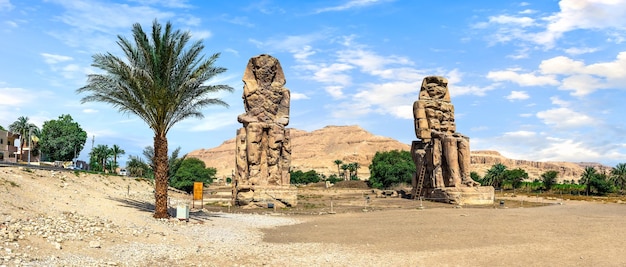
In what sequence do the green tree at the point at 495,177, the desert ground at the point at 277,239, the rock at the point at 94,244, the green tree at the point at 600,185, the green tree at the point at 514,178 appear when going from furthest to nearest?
the green tree at the point at 514,178 < the green tree at the point at 495,177 < the green tree at the point at 600,185 < the rock at the point at 94,244 < the desert ground at the point at 277,239

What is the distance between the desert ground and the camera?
360 inches

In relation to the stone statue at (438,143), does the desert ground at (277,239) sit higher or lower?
lower

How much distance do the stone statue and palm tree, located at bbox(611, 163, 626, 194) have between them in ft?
152

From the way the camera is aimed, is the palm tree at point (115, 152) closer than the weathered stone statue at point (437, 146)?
No

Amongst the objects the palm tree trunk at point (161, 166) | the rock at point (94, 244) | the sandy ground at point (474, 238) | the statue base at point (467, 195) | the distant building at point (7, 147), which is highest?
→ the distant building at point (7, 147)

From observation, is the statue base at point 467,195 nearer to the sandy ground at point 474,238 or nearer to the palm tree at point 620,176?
the sandy ground at point 474,238

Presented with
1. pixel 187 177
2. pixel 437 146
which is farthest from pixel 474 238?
pixel 187 177

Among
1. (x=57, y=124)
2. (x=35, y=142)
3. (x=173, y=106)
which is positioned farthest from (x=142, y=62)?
(x=35, y=142)

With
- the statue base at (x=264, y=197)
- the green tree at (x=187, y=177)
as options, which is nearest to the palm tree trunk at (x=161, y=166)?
the statue base at (x=264, y=197)

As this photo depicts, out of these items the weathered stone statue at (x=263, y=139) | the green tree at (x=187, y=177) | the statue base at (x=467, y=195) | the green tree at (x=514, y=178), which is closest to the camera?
the statue base at (x=467, y=195)

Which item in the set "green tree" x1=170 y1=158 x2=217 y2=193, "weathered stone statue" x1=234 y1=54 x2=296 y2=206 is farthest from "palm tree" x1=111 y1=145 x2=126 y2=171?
"weathered stone statue" x1=234 y1=54 x2=296 y2=206

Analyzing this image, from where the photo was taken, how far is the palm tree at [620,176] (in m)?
63.3

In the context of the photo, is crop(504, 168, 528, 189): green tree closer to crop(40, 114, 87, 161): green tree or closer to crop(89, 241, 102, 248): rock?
crop(40, 114, 87, 161): green tree

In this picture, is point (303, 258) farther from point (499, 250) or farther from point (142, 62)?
point (142, 62)
